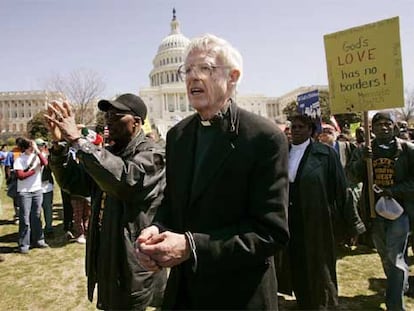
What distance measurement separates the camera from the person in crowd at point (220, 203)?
1582mm

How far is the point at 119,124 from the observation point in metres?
2.99

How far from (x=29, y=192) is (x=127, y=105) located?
206 inches

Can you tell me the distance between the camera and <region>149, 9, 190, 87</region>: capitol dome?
4029 inches

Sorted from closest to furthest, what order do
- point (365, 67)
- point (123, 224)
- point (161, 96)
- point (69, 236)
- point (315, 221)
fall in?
point (123, 224) < point (315, 221) < point (365, 67) < point (69, 236) < point (161, 96)

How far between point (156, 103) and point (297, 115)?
103 metres

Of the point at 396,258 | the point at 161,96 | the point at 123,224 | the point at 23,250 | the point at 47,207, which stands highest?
the point at 161,96

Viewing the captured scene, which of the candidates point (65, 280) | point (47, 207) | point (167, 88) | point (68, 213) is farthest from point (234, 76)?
point (167, 88)

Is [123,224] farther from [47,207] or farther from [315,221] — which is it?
[47,207]

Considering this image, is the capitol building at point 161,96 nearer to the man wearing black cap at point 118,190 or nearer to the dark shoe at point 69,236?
the dark shoe at point 69,236

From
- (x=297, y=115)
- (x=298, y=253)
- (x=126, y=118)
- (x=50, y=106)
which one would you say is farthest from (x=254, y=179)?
(x=297, y=115)

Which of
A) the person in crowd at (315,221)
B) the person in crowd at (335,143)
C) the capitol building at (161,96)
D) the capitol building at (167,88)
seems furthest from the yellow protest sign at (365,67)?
the capitol building at (167,88)

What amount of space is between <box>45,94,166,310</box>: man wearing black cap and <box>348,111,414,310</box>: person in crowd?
8.22 feet

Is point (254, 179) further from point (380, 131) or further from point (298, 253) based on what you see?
point (380, 131)

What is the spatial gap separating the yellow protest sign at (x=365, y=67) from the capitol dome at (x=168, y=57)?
98377mm
